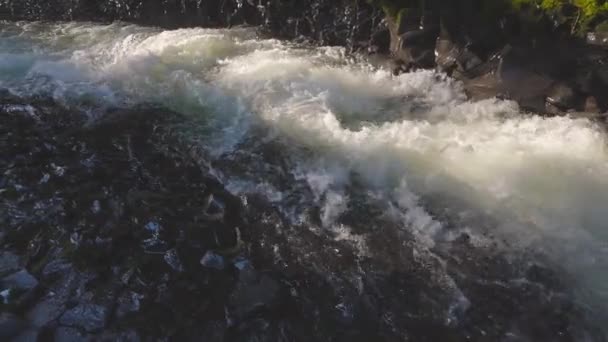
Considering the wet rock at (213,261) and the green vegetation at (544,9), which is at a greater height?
the green vegetation at (544,9)

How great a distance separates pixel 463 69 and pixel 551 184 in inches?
107

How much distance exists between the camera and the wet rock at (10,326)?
474 centimetres

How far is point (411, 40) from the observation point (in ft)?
29.3

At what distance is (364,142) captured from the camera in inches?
285

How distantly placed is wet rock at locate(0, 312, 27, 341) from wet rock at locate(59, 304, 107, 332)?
35cm

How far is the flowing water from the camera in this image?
591 centimetres

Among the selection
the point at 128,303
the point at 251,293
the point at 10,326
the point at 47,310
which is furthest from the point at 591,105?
the point at 10,326

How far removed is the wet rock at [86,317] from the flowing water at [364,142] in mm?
2314

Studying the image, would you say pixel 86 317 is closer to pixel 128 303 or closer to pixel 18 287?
pixel 128 303

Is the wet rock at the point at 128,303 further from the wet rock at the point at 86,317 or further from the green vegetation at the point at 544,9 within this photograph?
the green vegetation at the point at 544,9

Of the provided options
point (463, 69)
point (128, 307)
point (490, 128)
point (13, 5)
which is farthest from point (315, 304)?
point (13, 5)

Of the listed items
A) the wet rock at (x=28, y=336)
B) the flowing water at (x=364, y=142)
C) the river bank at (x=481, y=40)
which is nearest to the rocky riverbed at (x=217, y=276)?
the wet rock at (x=28, y=336)

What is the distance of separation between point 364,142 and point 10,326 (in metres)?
4.67

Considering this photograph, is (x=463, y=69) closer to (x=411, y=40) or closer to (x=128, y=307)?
(x=411, y=40)
